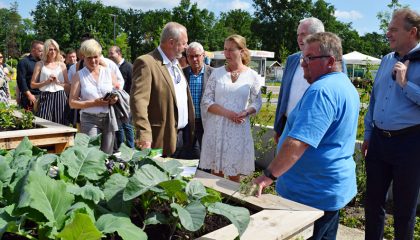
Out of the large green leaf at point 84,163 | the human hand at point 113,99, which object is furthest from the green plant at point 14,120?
the large green leaf at point 84,163

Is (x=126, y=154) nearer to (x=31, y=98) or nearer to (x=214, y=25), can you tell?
(x=31, y=98)

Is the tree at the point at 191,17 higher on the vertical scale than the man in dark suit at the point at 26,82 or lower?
higher

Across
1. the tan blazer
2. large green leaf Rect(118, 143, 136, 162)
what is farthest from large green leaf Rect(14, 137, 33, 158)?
the tan blazer

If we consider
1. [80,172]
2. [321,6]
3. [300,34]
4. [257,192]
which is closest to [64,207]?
[80,172]

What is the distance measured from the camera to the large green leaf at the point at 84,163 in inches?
66.3

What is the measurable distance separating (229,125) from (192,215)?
2636 millimetres

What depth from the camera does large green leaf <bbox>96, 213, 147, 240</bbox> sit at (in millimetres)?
1248

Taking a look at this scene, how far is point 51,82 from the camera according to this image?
561cm

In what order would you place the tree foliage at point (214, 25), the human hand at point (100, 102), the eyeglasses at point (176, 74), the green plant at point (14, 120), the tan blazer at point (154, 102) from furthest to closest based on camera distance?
the tree foliage at point (214, 25) → the green plant at point (14, 120) → the human hand at point (100, 102) → the eyeglasses at point (176, 74) → the tan blazer at point (154, 102)

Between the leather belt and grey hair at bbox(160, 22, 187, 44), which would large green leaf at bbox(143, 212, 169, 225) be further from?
grey hair at bbox(160, 22, 187, 44)

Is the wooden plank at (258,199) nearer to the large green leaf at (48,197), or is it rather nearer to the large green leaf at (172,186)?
the large green leaf at (172,186)

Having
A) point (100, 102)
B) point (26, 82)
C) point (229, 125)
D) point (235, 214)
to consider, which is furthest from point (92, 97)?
point (235, 214)

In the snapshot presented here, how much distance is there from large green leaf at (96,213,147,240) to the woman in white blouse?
→ 3.16m

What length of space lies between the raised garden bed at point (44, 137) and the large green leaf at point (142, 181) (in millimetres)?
2924
